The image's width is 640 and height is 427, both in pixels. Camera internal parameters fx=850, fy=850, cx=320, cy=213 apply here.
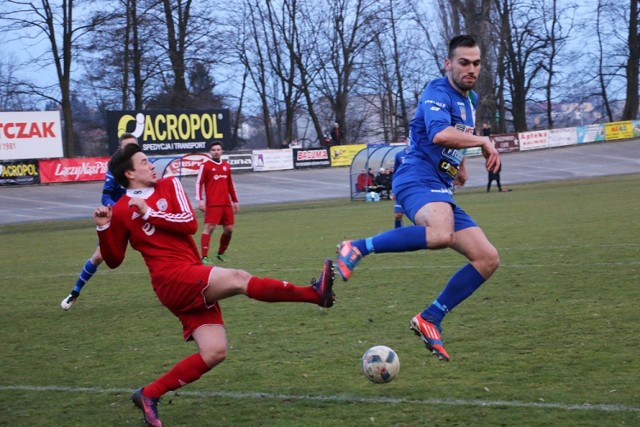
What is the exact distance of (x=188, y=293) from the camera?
5.08 metres

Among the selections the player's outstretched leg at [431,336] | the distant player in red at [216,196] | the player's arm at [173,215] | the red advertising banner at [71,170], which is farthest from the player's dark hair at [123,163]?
the red advertising banner at [71,170]

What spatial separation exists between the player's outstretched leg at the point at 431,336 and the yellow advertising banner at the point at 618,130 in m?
53.9

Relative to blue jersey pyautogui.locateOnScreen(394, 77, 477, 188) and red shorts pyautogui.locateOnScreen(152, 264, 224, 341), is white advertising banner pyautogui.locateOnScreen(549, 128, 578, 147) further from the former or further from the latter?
red shorts pyautogui.locateOnScreen(152, 264, 224, 341)

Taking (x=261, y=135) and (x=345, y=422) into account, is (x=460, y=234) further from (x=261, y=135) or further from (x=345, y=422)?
(x=261, y=135)

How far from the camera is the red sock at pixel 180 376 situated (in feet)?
16.9

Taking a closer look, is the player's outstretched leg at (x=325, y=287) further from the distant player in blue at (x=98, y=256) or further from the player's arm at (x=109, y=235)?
the distant player in blue at (x=98, y=256)

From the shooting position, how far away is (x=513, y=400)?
512 centimetres

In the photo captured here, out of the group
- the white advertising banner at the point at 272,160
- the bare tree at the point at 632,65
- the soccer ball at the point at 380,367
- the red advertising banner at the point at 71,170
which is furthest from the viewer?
the bare tree at the point at 632,65

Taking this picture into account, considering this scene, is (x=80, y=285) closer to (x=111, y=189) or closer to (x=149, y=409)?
(x=111, y=189)

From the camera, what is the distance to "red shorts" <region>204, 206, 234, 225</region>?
1516cm

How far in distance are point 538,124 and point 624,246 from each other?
65931mm

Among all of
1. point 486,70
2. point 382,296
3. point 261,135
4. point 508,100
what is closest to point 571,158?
point 486,70

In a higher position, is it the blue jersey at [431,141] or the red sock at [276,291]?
the blue jersey at [431,141]

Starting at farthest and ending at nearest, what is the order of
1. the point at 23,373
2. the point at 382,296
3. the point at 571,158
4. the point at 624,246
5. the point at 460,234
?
the point at 571,158
the point at 624,246
the point at 382,296
the point at 23,373
the point at 460,234
